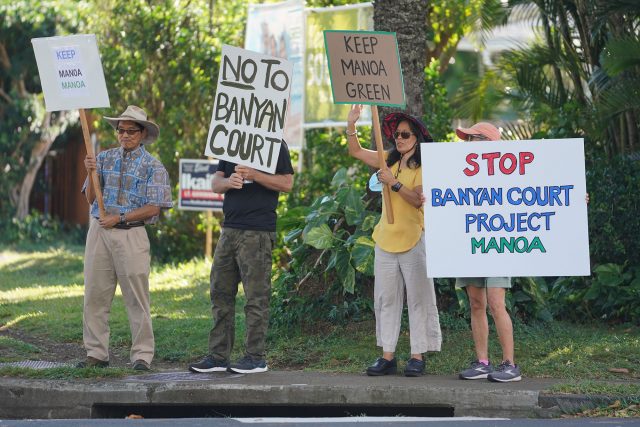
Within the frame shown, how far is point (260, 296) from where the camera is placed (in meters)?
8.31

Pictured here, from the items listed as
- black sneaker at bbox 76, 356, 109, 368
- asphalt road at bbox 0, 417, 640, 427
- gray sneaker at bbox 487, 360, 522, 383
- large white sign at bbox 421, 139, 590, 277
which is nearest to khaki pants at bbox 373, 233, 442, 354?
large white sign at bbox 421, 139, 590, 277

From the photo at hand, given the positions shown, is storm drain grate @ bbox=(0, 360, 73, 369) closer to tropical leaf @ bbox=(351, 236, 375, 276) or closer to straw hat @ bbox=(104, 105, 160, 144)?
straw hat @ bbox=(104, 105, 160, 144)

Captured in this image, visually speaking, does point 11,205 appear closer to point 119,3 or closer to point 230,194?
point 119,3

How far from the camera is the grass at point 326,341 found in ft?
28.2

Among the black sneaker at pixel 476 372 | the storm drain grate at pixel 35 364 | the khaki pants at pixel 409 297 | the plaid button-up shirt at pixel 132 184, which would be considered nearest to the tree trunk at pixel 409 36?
the khaki pants at pixel 409 297

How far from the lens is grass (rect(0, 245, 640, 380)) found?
8594 mm

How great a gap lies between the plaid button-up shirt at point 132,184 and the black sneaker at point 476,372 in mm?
2476

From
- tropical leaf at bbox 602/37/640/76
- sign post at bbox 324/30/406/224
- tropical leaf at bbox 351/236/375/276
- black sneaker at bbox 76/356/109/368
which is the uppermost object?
tropical leaf at bbox 602/37/640/76

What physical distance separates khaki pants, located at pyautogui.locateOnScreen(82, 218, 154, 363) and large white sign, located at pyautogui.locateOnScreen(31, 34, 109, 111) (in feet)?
2.94

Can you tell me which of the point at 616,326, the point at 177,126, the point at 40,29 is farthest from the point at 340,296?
the point at 40,29

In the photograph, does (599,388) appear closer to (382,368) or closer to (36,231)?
(382,368)

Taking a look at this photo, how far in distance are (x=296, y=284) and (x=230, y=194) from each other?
2031 millimetres

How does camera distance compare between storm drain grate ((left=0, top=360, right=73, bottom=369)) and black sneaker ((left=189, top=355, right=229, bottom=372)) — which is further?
storm drain grate ((left=0, top=360, right=73, bottom=369))

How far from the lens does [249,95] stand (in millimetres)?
8391
